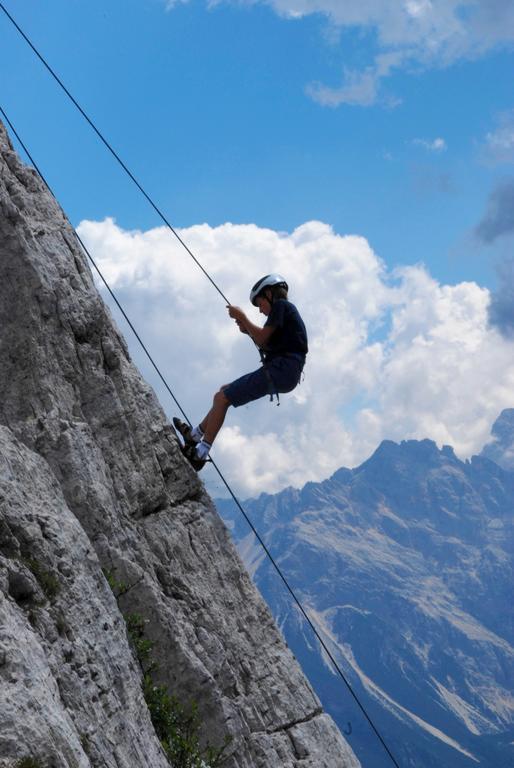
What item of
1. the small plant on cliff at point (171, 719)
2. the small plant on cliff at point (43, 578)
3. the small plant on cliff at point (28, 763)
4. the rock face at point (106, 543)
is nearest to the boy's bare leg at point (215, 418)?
the rock face at point (106, 543)

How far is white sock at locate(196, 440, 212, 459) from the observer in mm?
15930

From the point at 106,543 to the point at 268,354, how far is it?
5281mm

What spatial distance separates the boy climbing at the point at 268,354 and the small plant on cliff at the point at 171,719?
168 inches

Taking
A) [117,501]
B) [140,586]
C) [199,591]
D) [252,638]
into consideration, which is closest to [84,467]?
[117,501]

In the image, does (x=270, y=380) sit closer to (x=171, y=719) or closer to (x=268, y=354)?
(x=268, y=354)

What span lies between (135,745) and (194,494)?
5.85 metres

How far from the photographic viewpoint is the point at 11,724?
7.66 metres

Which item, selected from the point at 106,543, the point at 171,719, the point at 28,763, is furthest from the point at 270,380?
the point at 28,763

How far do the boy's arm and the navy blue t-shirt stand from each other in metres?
0.13

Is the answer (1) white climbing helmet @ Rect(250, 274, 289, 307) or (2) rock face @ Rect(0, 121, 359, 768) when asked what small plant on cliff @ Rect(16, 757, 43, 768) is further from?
(1) white climbing helmet @ Rect(250, 274, 289, 307)

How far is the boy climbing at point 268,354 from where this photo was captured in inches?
635

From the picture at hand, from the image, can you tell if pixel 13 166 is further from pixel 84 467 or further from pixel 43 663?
pixel 43 663

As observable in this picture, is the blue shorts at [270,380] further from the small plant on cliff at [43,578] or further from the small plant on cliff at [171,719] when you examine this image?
the small plant on cliff at [43,578]

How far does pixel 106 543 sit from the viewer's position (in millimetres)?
12922
